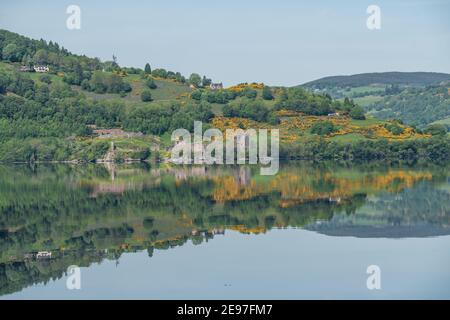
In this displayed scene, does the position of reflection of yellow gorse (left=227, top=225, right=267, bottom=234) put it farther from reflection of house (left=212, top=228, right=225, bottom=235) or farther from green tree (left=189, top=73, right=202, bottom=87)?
green tree (left=189, top=73, right=202, bottom=87)

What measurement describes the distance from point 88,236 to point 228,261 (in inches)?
319

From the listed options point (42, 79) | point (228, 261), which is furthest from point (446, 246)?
point (42, 79)

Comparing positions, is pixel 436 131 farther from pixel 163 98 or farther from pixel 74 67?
pixel 74 67

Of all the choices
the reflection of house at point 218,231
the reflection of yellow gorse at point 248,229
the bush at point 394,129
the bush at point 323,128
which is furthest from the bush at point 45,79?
→ the reflection of house at point 218,231

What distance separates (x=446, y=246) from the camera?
35.0 m

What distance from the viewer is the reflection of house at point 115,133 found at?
121 m

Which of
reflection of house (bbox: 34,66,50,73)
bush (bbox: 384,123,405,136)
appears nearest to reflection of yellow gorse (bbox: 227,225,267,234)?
bush (bbox: 384,123,405,136)

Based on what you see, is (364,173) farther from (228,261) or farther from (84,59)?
(84,59)

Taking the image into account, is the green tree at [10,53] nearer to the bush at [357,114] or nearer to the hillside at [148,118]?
the hillside at [148,118]

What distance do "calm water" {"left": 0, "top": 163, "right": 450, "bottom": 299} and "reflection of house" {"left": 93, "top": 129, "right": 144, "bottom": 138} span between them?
184ft

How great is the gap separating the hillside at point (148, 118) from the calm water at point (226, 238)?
159ft

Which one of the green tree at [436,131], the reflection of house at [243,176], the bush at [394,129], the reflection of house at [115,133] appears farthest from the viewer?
the green tree at [436,131]

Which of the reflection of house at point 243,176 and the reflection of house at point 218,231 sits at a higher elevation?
the reflection of house at point 243,176

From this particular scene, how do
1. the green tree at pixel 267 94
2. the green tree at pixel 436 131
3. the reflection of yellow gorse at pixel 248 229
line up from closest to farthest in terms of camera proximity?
the reflection of yellow gorse at pixel 248 229 → the green tree at pixel 436 131 → the green tree at pixel 267 94
